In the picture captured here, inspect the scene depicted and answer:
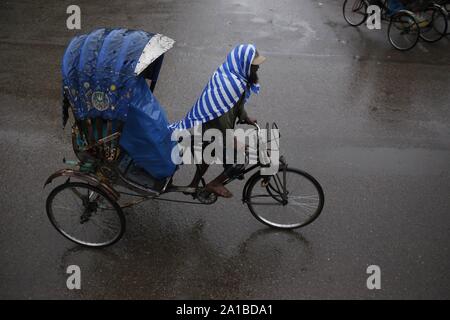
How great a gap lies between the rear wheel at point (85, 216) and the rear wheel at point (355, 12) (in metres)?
7.07

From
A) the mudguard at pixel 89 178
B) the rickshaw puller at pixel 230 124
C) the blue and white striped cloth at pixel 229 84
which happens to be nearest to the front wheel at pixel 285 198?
the rickshaw puller at pixel 230 124

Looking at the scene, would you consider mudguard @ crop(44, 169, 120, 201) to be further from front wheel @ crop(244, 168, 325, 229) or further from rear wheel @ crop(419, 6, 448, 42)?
rear wheel @ crop(419, 6, 448, 42)

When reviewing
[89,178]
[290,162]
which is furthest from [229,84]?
[290,162]

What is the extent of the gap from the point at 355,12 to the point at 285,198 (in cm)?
656

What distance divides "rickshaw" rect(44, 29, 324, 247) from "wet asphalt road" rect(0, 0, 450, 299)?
0.25 m

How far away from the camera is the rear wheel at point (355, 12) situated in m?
9.43

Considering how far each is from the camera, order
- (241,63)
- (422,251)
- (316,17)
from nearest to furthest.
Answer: (241,63) → (422,251) → (316,17)

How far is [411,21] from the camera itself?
8.53 m

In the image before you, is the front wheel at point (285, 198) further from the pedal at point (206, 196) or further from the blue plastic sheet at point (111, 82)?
the blue plastic sheet at point (111, 82)

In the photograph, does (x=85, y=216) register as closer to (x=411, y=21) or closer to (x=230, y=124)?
(x=230, y=124)

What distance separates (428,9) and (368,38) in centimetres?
124
